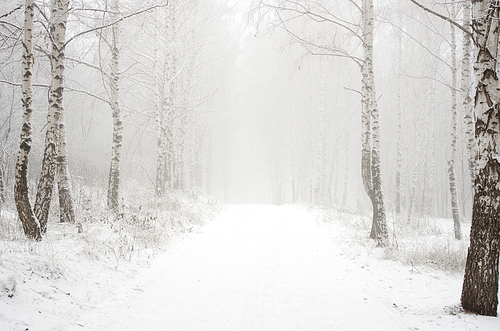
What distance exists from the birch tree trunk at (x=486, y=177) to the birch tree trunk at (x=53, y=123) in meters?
6.66

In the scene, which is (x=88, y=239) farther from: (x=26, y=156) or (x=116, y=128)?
(x=116, y=128)

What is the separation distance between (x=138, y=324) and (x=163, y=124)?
10081 mm

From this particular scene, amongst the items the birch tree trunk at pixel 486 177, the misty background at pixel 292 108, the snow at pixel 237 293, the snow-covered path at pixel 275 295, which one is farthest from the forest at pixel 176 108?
the snow-covered path at pixel 275 295

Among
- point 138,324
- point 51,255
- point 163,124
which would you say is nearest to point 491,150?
point 138,324

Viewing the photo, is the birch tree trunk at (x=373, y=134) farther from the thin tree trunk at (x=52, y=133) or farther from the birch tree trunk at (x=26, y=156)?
the birch tree trunk at (x=26, y=156)

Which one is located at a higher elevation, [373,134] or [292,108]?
[292,108]

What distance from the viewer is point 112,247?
5.38 m

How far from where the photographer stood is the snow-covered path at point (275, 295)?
136 inches

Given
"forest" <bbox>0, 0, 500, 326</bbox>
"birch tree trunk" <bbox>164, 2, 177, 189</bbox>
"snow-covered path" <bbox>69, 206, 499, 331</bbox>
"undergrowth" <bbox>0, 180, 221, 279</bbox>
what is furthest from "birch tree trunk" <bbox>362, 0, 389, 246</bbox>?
"birch tree trunk" <bbox>164, 2, 177, 189</bbox>

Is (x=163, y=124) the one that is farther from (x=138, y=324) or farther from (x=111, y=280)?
(x=138, y=324)

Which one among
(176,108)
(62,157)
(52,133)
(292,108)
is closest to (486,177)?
(52,133)

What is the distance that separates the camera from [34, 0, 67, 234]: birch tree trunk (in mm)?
5254

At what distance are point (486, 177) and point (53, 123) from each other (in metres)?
6.93

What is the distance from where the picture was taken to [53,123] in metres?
5.48
